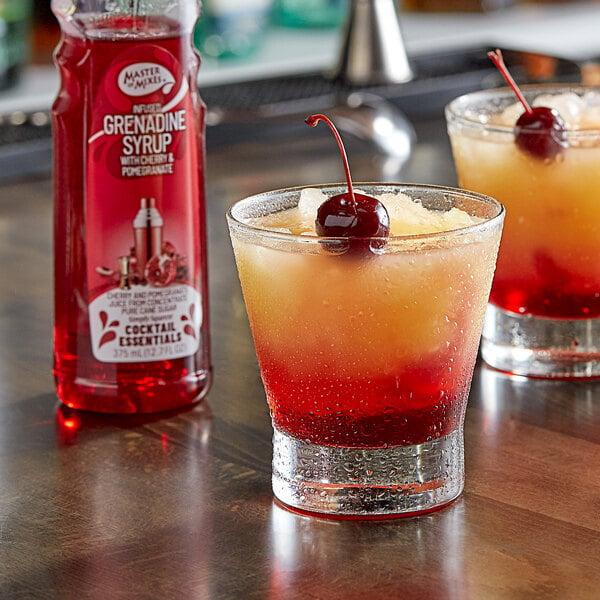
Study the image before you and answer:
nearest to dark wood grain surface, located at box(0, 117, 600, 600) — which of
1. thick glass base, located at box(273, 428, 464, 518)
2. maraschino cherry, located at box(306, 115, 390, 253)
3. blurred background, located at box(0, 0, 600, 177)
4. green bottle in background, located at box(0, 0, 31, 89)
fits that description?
thick glass base, located at box(273, 428, 464, 518)

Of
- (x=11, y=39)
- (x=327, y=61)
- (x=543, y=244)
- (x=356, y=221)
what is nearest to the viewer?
(x=356, y=221)

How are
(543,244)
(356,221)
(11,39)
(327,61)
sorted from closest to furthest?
(356,221) → (543,244) → (11,39) → (327,61)

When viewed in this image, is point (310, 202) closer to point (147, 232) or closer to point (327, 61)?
point (147, 232)

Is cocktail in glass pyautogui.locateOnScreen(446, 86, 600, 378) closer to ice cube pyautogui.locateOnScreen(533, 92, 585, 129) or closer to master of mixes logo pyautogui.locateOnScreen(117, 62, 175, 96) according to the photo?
ice cube pyautogui.locateOnScreen(533, 92, 585, 129)

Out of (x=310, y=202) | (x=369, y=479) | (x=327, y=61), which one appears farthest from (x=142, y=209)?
(x=327, y=61)

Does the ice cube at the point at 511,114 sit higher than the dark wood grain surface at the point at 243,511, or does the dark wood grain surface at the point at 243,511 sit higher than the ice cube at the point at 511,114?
the ice cube at the point at 511,114

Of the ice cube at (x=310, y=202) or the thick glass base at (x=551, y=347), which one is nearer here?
the ice cube at (x=310, y=202)

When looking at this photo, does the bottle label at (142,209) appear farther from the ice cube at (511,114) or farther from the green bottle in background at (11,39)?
the green bottle in background at (11,39)

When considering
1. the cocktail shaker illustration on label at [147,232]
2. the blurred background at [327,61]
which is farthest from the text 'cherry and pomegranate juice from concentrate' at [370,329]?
the blurred background at [327,61]
